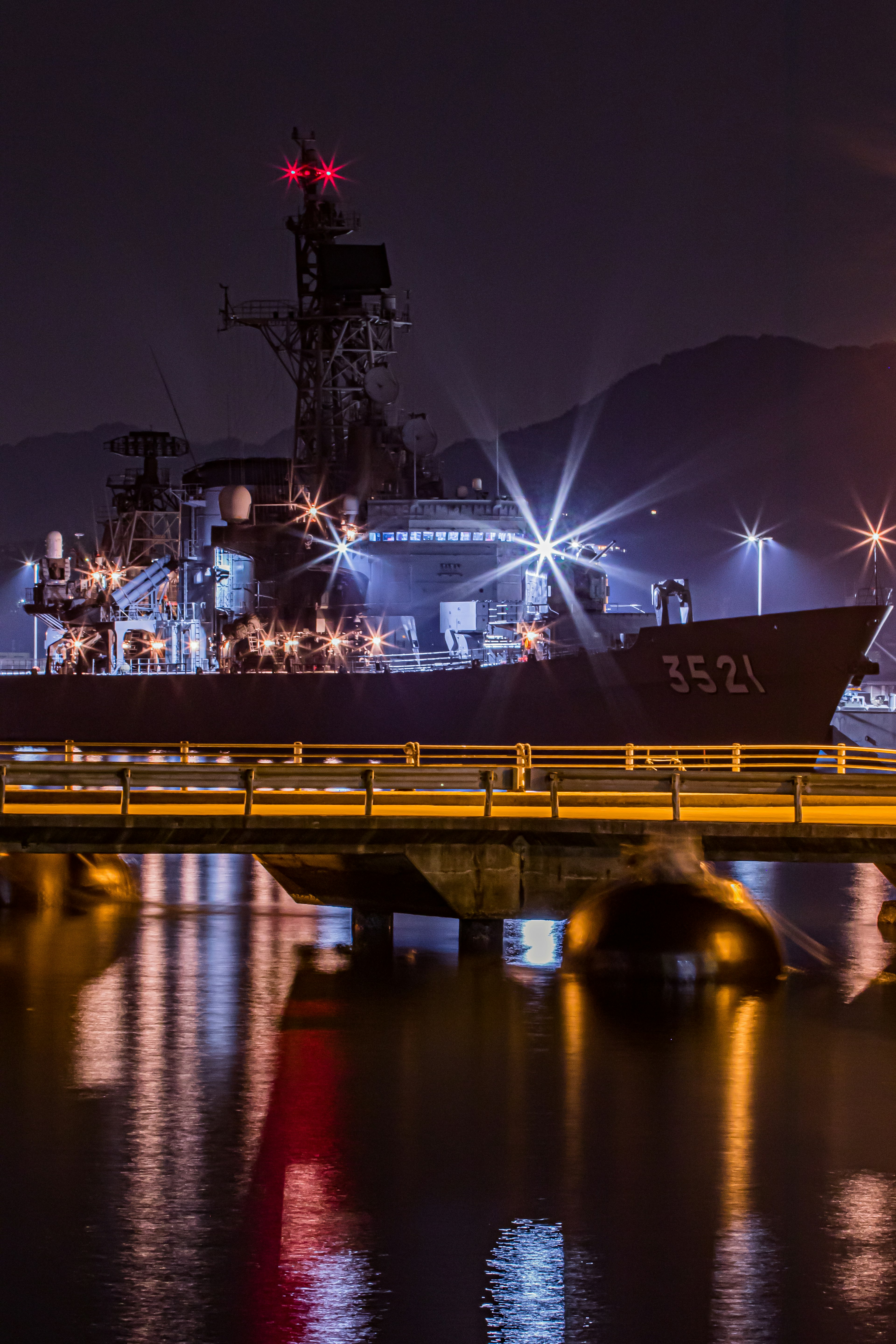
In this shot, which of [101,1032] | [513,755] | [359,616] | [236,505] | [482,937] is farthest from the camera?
[236,505]

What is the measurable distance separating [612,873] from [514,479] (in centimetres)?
3494

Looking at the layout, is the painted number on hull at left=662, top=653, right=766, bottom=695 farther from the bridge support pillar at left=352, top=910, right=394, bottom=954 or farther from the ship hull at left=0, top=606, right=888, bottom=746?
the bridge support pillar at left=352, top=910, right=394, bottom=954

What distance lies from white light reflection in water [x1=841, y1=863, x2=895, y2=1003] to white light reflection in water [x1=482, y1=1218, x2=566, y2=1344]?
7.83 m

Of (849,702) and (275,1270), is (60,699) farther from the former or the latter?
(275,1270)

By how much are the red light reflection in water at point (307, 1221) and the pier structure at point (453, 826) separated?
11.1 feet

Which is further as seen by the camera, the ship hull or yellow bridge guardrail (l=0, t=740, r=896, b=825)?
the ship hull

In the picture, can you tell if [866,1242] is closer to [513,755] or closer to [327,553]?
[513,755]

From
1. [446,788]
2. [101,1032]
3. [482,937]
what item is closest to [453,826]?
[446,788]

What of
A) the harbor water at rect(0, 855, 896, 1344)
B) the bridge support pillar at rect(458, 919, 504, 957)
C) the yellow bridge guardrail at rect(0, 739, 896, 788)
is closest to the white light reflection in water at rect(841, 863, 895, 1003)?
the harbor water at rect(0, 855, 896, 1344)

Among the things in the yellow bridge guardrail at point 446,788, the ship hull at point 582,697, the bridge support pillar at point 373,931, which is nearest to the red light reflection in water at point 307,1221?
the bridge support pillar at point 373,931

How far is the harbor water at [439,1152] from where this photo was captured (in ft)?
29.9

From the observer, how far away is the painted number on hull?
114 ft

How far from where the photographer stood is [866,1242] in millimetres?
10070

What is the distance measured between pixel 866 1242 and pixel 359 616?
40.3 metres
